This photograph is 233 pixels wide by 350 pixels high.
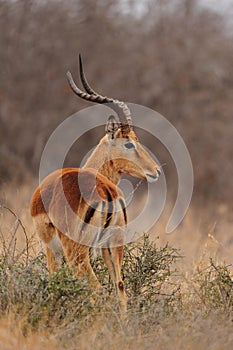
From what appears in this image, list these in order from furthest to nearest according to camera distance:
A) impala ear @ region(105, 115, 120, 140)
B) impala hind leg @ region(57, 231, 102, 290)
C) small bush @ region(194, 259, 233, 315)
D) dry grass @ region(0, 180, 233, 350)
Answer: impala ear @ region(105, 115, 120, 140) < small bush @ region(194, 259, 233, 315) < impala hind leg @ region(57, 231, 102, 290) < dry grass @ region(0, 180, 233, 350)

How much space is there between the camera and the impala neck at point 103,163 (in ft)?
23.1

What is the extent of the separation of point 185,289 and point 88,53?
1538 centimetres

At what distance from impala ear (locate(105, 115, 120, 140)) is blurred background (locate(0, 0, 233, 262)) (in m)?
11.0

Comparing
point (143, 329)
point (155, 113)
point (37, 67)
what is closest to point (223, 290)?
point (143, 329)

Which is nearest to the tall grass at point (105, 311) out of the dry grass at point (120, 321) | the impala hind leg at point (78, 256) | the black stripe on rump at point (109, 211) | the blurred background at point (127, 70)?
the dry grass at point (120, 321)

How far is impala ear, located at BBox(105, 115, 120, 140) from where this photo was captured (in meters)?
7.01

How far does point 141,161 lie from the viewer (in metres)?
7.07

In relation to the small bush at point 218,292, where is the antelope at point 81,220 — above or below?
above

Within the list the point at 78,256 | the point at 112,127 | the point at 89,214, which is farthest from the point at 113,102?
the point at 78,256

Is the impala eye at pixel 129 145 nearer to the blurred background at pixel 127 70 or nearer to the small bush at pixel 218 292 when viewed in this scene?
the small bush at pixel 218 292

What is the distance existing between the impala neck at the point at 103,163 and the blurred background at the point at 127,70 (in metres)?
11.0

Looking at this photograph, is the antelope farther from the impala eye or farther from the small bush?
the impala eye

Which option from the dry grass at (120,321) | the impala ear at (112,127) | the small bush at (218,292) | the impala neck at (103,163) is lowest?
the dry grass at (120,321)

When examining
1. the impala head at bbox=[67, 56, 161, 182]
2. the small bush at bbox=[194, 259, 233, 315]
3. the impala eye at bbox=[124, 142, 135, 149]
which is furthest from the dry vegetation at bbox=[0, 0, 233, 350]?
the small bush at bbox=[194, 259, 233, 315]
